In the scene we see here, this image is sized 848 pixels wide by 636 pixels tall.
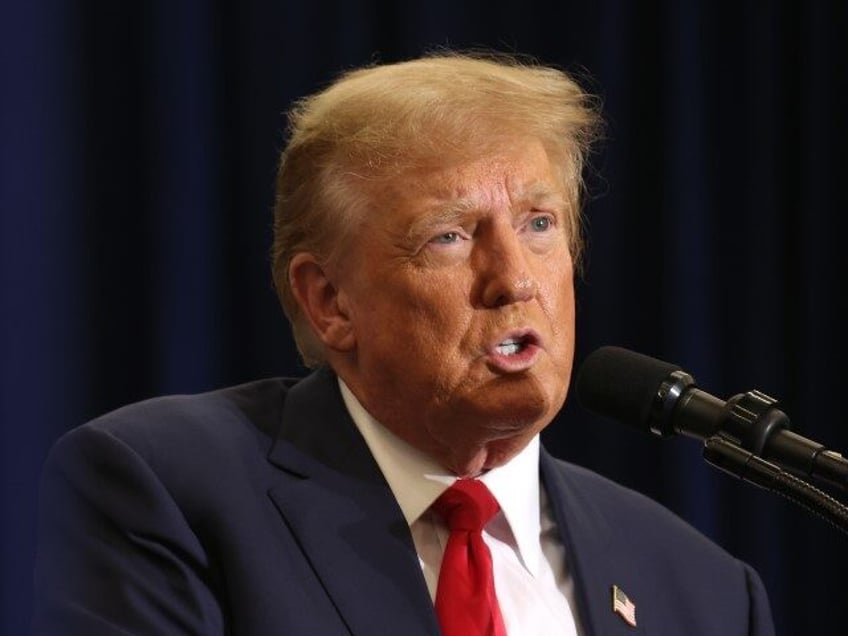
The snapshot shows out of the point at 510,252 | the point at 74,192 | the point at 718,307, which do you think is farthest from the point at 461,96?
the point at 718,307

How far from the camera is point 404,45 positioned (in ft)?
12.0

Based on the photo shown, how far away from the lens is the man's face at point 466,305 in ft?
7.39

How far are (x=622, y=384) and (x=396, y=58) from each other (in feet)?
6.16

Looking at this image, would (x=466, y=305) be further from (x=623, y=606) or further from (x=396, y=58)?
(x=396, y=58)

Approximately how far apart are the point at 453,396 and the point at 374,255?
0.83 feet

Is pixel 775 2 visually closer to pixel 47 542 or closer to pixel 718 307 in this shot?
pixel 718 307

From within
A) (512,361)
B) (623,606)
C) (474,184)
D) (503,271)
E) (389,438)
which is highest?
(474,184)

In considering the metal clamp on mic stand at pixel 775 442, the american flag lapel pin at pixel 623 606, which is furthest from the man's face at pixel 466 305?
the metal clamp on mic stand at pixel 775 442

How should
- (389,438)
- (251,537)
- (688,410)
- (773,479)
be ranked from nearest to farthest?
(773,479) < (688,410) < (251,537) < (389,438)

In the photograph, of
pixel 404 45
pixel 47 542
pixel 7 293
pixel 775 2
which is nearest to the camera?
pixel 47 542

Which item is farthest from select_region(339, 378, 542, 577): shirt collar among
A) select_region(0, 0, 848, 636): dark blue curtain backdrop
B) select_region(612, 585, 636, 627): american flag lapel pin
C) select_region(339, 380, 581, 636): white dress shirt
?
select_region(0, 0, 848, 636): dark blue curtain backdrop

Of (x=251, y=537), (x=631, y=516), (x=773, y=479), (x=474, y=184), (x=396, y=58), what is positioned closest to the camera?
(x=773, y=479)

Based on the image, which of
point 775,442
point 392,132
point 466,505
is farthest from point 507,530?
point 775,442

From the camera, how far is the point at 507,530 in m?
2.42
